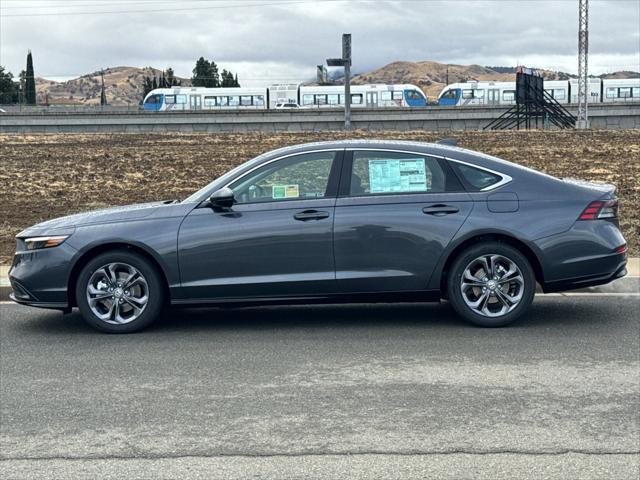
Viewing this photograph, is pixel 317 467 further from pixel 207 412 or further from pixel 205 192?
pixel 205 192

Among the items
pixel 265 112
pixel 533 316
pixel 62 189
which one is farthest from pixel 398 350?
pixel 265 112

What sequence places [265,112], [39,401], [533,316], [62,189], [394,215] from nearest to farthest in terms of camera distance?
[39,401]
[394,215]
[533,316]
[62,189]
[265,112]

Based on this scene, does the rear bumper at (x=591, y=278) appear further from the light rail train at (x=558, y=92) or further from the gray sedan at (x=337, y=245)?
the light rail train at (x=558, y=92)

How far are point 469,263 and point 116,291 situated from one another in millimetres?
3033

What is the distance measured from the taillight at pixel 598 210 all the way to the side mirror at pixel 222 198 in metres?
3.00

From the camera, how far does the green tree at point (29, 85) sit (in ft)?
409

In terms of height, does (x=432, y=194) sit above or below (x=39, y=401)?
above

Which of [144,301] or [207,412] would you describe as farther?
[144,301]

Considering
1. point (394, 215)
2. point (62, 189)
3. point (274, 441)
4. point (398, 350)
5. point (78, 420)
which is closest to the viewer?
point (274, 441)

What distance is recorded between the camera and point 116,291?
25.3 feet

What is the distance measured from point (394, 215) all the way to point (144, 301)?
226 centimetres

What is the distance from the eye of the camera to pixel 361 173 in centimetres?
787

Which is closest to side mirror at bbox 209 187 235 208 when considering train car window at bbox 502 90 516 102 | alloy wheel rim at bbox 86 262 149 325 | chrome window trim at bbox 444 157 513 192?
alloy wheel rim at bbox 86 262 149 325

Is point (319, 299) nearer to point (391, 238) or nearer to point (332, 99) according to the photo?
point (391, 238)
